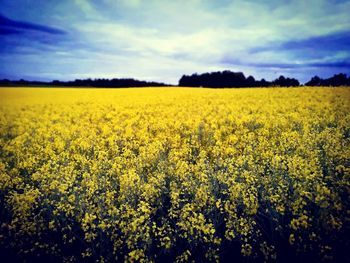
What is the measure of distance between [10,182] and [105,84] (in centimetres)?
4483

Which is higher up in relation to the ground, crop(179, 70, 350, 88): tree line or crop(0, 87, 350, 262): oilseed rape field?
crop(179, 70, 350, 88): tree line

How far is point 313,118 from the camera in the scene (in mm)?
10328

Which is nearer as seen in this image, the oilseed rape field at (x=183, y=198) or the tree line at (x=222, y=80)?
the oilseed rape field at (x=183, y=198)

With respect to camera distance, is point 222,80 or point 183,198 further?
point 222,80

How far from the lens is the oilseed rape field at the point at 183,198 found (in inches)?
160

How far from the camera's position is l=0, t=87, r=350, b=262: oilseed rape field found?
4062mm

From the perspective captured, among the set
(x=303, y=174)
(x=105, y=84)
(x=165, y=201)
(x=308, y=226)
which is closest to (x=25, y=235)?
(x=165, y=201)

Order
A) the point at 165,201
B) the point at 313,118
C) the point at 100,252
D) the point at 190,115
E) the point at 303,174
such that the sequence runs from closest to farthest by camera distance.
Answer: the point at 100,252
the point at 303,174
the point at 165,201
the point at 313,118
the point at 190,115

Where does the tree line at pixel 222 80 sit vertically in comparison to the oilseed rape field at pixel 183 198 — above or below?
above

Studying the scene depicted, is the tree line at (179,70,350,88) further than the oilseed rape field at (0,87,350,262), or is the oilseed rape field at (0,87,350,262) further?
the tree line at (179,70,350,88)

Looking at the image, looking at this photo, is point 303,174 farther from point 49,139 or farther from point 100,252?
point 49,139

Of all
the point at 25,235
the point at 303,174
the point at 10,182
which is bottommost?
the point at 25,235

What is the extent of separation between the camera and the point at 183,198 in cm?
579

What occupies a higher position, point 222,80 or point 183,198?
point 222,80
